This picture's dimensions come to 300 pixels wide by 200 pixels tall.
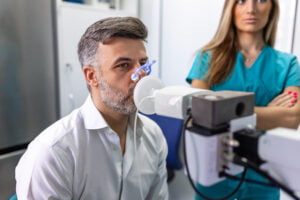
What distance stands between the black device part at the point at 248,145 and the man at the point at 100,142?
1.78 ft

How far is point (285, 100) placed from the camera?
3.76 feet

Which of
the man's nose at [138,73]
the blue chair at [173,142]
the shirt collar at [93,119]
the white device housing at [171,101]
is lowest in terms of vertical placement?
the blue chair at [173,142]

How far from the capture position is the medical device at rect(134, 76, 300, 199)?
44 cm

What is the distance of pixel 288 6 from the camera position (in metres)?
1.78

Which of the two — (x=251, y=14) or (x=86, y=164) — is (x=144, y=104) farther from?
(x=251, y=14)

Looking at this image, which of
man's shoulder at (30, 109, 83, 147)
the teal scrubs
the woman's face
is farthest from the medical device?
the woman's face

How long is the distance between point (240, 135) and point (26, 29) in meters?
1.62

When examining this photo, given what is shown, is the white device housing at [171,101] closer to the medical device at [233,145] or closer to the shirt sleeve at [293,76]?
the medical device at [233,145]

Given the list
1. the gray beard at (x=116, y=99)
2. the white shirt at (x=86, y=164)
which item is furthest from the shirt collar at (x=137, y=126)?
the gray beard at (x=116, y=99)

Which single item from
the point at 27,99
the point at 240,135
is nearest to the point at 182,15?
the point at 27,99

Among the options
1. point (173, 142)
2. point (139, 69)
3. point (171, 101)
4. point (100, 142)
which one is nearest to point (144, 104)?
point (171, 101)

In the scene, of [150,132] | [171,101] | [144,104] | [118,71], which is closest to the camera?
[171,101]

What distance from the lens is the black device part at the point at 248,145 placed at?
18.0 inches

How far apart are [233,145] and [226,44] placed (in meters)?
0.89
